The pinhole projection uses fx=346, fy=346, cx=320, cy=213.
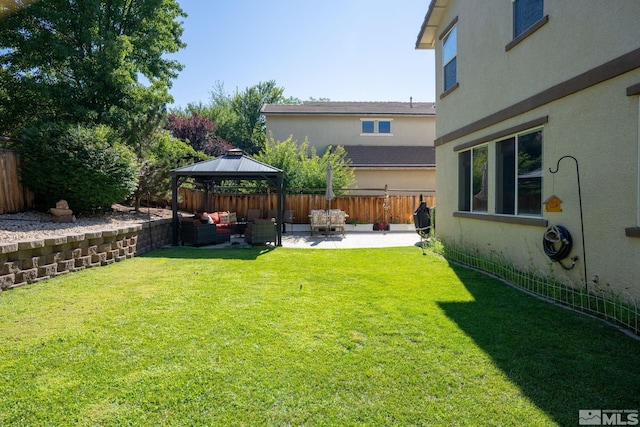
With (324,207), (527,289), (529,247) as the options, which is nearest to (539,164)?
(529,247)

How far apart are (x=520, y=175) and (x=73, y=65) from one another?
49.8 ft

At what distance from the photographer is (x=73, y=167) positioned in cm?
923

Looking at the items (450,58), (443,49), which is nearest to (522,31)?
(450,58)

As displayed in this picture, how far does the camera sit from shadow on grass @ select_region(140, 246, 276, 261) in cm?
911

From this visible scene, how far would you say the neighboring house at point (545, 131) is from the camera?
442cm

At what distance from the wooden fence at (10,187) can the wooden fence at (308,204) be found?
776cm

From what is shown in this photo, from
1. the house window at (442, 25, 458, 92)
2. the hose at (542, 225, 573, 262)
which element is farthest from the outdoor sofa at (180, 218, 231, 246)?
the hose at (542, 225, 573, 262)

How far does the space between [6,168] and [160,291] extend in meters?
6.64

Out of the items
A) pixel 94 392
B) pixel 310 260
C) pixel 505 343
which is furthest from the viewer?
pixel 310 260

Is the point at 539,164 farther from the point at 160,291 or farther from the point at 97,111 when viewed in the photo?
the point at 97,111

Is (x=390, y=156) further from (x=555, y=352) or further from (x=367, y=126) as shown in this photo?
(x=555, y=352)

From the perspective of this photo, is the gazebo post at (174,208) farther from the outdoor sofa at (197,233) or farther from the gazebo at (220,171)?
the outdoor sofa at (197,233)

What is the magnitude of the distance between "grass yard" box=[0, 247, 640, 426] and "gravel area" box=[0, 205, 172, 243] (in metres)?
1.79

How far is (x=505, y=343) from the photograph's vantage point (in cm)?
374
